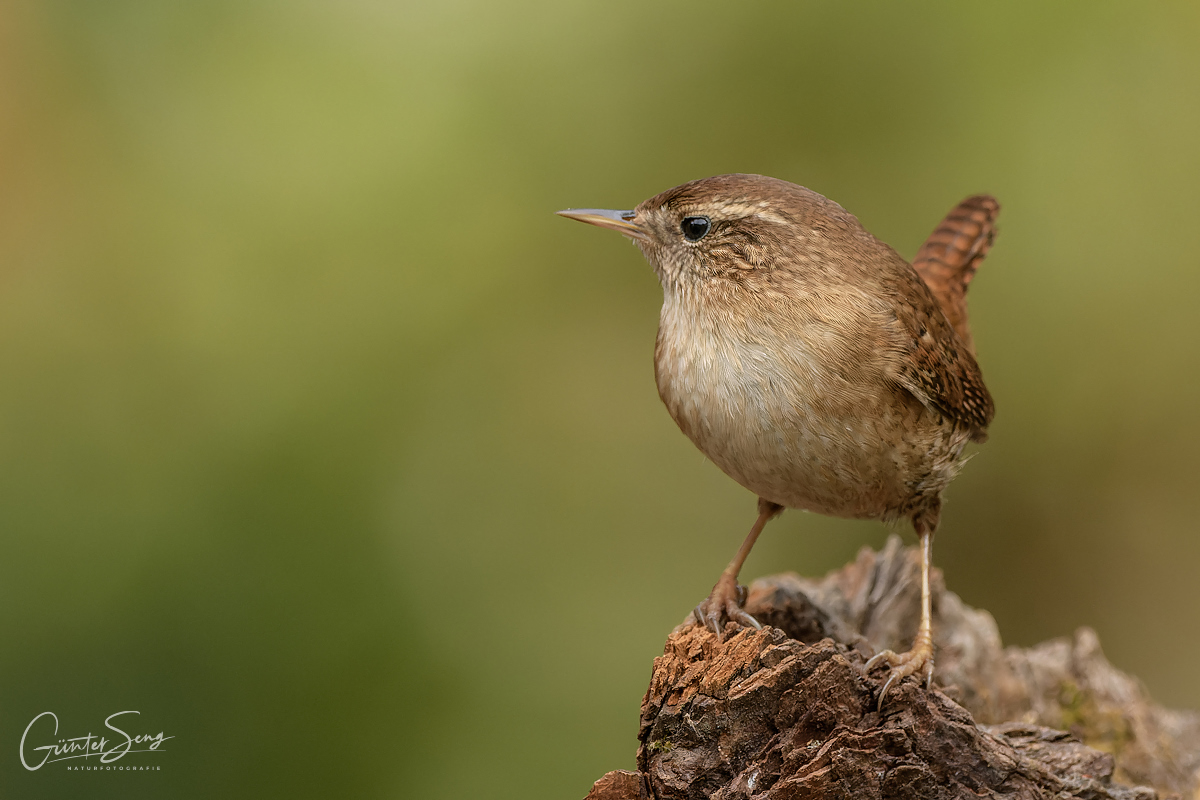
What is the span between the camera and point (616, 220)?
3.02 meters

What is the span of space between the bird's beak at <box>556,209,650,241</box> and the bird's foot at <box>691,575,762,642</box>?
1.07m

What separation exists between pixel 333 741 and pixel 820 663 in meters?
2.30

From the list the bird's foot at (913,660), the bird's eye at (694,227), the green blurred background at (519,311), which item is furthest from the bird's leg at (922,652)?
the green blurred background at (519,311)

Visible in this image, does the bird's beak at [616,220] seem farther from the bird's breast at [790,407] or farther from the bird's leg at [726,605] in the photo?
the bird's leg at [726,605]

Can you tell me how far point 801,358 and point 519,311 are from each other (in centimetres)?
229

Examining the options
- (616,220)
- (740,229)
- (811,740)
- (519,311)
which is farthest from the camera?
(519,311)

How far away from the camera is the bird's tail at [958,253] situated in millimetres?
3562

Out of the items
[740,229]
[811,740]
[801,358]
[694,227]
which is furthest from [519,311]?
[811,740]

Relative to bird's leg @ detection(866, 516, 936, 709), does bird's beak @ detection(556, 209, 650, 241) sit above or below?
above

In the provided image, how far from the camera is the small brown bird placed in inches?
102
